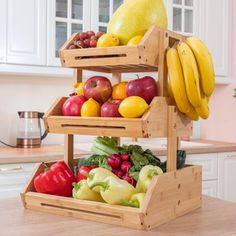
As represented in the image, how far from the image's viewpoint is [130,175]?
118 cm

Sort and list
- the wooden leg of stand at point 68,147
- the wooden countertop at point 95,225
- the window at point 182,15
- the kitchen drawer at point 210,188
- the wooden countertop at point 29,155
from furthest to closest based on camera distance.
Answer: the window at point 182,15, the kitchen drawer at point 210,188, the wooden countertop at point 29,155, the wooden leg of stand at point 68,147, the wooden countertop at point 95,225

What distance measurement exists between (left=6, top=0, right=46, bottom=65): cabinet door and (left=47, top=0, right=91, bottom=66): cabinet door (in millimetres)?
44

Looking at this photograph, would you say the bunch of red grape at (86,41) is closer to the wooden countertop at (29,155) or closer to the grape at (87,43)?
the grape at (87,43)

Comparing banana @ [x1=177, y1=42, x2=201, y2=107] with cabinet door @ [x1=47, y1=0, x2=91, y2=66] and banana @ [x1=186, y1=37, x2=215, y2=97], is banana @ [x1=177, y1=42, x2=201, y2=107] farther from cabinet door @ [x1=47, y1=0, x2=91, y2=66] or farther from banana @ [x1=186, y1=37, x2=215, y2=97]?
cabinet door @ [x1=47, y1=0, x2=91, y2=66]

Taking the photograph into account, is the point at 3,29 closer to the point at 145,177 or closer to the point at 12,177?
the point at 12,177

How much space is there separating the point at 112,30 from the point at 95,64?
114 millimetres

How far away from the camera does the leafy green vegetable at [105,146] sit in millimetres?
1305

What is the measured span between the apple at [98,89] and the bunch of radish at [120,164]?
A: 0.16 meters

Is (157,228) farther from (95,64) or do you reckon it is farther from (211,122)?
(211,122)


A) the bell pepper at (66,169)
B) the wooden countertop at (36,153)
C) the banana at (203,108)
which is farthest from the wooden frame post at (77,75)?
the wooden countertop at (36,153)

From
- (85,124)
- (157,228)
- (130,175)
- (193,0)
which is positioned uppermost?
(193,0)

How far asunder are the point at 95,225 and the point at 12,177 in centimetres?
131

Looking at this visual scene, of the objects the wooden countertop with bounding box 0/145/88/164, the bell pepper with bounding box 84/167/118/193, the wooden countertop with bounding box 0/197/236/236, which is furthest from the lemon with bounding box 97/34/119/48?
the wooden countertop with bounding box 0/145/88/164

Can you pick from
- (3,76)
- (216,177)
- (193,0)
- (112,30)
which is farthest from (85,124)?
(193,0)
